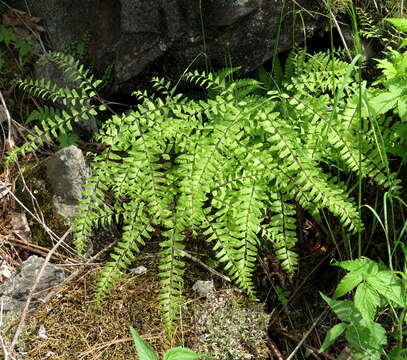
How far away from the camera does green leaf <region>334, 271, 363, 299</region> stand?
2.27 m

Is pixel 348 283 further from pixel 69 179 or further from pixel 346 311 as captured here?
pixel 69 179

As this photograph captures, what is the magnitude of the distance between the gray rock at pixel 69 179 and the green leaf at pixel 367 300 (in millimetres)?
1978

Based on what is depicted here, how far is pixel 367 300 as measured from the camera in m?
2.23

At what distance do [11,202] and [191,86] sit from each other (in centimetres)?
163

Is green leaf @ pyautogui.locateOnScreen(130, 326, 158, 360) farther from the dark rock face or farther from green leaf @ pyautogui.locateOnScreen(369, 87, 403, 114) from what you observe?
the dark rock face

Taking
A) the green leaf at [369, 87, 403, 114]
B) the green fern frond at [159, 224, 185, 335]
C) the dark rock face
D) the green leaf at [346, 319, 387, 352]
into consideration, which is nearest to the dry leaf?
the green fern frond at [159, 224, 185, 335]

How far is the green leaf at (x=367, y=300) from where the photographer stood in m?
2.21

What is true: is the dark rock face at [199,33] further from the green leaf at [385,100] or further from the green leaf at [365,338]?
the green leaf at [365,338]

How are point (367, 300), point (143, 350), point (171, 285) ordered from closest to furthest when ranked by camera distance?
point (143, 350) < point (367, 300) < point (171, 285)

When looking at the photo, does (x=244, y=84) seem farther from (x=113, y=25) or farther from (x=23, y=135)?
(x=23, y=135)

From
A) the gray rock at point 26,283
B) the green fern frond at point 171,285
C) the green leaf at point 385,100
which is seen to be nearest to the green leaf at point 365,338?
the green fern frond at point 171,285

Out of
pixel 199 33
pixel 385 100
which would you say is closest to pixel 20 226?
pixel 199 33

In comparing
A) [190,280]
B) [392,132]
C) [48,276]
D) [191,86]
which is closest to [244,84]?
[191,86]

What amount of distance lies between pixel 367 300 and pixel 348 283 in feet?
0.39
